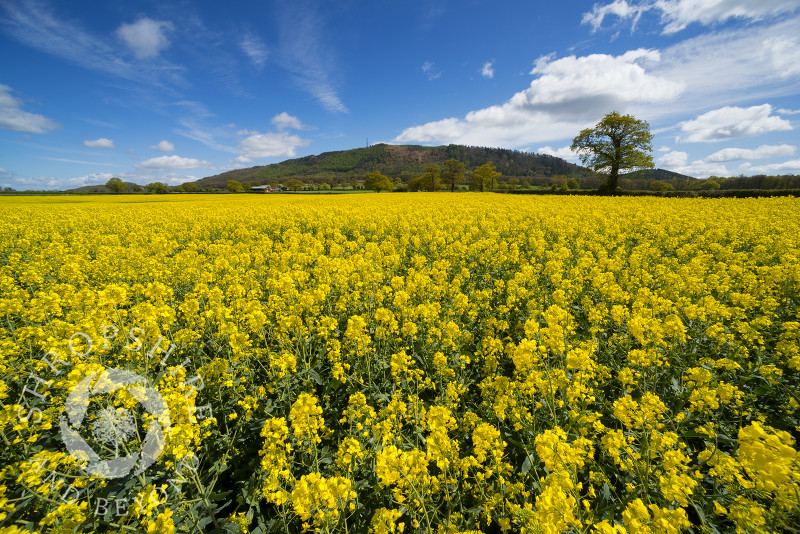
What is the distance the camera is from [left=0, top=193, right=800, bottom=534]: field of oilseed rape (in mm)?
2209

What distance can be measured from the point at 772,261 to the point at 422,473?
11.8m

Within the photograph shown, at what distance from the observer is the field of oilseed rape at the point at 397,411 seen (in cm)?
221

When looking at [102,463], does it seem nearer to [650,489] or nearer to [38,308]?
[38,308]

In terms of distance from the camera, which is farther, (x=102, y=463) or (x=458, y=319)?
(x=458, y=319)

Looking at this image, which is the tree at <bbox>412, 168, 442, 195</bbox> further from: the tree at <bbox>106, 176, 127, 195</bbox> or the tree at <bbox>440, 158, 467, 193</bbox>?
the tree at <bbox>106, 176, 127, 195</bbox>

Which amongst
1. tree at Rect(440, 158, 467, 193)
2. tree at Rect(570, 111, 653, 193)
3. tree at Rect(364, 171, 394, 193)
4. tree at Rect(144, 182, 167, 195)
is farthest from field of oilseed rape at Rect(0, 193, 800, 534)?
tree at Rect(144, 182, 167, 195)

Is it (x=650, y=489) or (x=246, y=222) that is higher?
(x=246, y=222)

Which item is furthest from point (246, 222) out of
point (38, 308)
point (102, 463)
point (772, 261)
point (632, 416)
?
point (772, 261)

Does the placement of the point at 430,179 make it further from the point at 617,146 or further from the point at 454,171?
the point at 617,146

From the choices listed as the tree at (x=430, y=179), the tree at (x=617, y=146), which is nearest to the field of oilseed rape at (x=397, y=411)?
the tree at (x=617, y=146)

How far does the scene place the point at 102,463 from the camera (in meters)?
2.73

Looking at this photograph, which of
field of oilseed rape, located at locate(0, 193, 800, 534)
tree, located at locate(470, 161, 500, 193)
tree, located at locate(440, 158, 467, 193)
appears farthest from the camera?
tree, located at locate(440, 158, 467, 193)

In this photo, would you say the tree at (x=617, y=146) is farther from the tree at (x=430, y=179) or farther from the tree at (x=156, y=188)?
the tree at (x=156, y=188)

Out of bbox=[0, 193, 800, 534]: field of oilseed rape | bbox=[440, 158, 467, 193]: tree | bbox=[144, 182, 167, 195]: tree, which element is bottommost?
bbox=[0, 193, 800, 534]: field of oilseed rape
